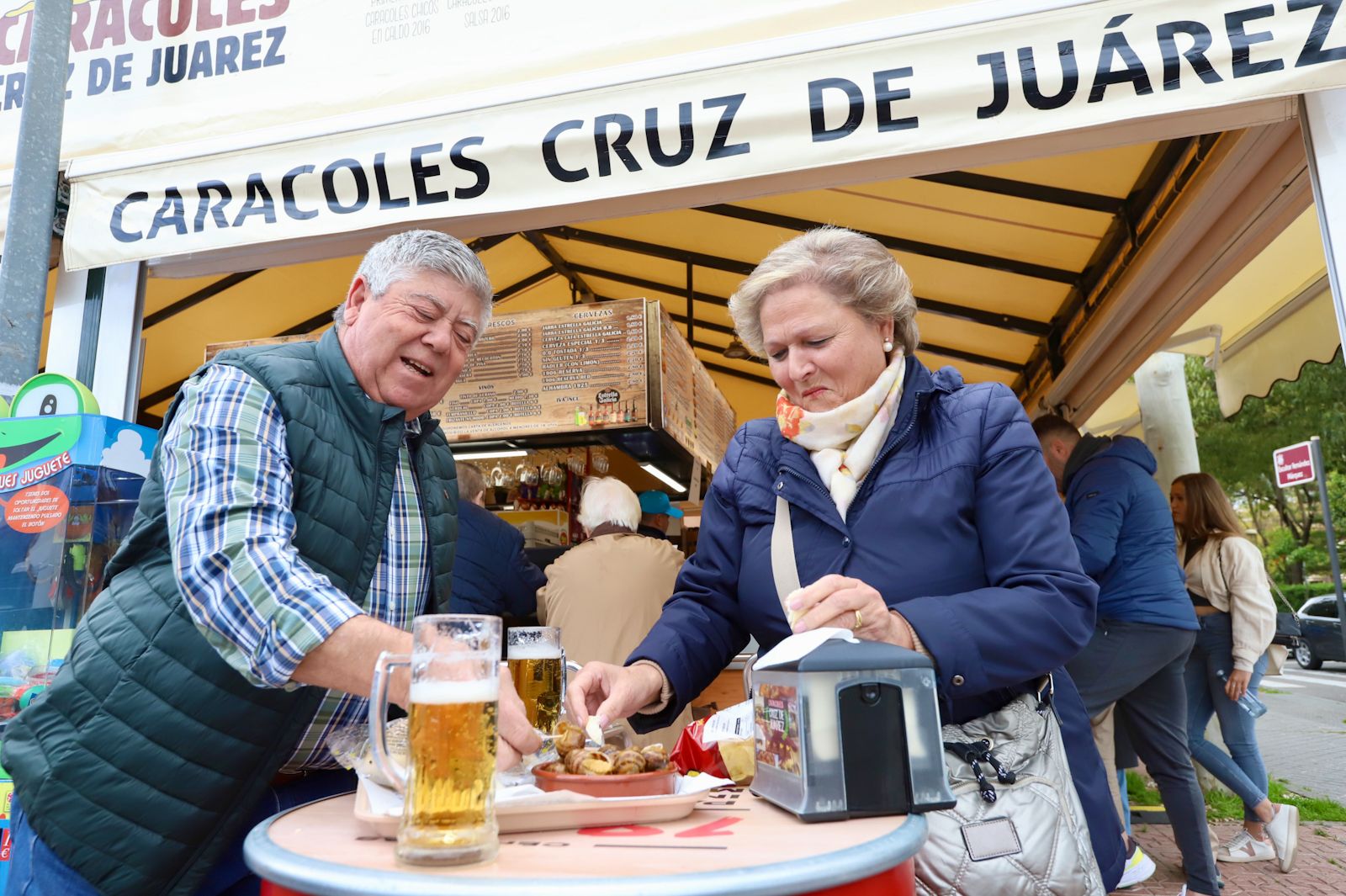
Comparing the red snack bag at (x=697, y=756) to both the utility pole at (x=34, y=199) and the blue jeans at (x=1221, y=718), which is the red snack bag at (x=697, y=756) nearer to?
the utility pole at (x=34, y=199)

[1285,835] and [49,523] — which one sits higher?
[49,523]

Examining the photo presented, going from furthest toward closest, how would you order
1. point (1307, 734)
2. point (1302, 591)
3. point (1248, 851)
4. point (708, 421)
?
point (1302, 591) → point (1307, 734) → point (708, 421) → point (1248, 851)

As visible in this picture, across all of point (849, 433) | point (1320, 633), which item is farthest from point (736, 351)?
point (1320, 633)

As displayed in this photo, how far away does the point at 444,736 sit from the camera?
0.96 meters

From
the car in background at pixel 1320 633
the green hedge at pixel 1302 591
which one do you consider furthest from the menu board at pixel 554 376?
the green hedge at pixel 1302 591

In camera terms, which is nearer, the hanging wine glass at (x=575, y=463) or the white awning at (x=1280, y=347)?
the white awning at (x=1280, y=347)

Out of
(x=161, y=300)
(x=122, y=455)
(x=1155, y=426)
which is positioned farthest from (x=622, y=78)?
(x=1155, y=426)

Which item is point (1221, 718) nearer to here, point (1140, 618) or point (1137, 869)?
point (1137, 869)

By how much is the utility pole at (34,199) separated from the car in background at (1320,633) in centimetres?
1965

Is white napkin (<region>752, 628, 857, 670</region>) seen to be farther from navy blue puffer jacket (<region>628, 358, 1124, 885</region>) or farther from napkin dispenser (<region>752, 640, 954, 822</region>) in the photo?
navy blue puffer jacket (<region>628, 358, 1124, 885</region>)

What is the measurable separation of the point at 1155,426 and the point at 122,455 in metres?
6.42

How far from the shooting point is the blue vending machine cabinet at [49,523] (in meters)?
2.68

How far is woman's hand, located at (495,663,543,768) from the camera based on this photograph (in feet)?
3.87

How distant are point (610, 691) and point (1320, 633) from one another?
19862mm
